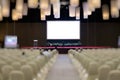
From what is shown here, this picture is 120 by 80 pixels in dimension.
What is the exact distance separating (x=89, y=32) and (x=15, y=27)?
29.8 ft

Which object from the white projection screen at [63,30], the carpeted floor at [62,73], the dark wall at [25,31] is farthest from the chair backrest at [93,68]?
the dark wall at [25,31]

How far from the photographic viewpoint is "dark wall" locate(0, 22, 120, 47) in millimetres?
42500

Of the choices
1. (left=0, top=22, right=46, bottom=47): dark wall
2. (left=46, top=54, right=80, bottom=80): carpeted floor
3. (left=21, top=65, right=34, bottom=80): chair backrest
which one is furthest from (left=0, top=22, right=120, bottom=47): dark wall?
(left=21, top=65, right=34, bottom=80): chair backrest

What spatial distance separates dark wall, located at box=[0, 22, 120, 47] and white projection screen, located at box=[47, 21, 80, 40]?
862 mm

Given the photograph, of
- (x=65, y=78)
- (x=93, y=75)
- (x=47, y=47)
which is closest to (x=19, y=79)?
(x=93, y=75)

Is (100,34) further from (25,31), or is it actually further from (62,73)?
(62,73)

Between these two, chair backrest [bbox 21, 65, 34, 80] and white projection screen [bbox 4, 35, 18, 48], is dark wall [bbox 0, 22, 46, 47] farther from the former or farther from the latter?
chair backrest [bbox 21, 65, 34, 80]

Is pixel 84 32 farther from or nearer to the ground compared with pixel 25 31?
nearer to the ground

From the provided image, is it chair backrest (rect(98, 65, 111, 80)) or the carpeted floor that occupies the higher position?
chair backrest (rect(98, 65, 111, 80))

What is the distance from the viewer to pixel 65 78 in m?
13.9

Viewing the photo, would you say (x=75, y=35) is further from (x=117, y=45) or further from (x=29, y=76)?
(x=29, y=76)

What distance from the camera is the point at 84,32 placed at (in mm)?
42312

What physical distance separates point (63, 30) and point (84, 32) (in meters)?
2.57

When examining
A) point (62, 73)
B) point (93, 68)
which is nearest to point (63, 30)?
point (62, 73)
